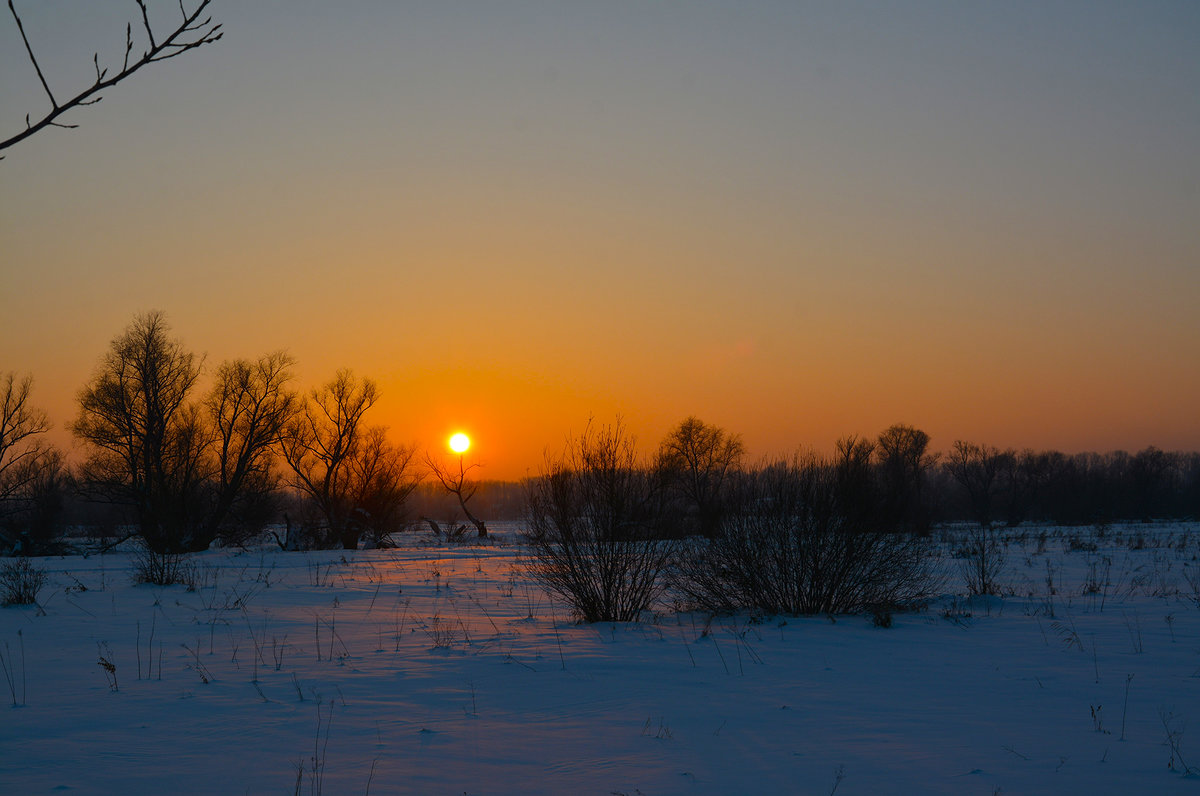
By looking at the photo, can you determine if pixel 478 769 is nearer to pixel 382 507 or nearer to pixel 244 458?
pixel 244 458

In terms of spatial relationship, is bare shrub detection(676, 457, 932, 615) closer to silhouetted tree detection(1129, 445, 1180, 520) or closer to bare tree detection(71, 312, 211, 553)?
bare tree detection(71, 312, 211, 553)

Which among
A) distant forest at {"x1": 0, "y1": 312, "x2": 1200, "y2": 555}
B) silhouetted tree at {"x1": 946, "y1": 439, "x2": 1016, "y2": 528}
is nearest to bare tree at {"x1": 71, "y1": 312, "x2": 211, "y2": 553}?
distant forest at {"x1": 0, "y1": 312, "x2": 1200, "y2": 555}

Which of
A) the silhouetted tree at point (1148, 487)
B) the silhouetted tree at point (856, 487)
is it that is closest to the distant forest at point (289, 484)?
the silhouetted tree at point (856, 487)

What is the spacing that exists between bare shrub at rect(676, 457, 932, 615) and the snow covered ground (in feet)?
1.50

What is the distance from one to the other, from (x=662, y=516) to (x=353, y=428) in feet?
127

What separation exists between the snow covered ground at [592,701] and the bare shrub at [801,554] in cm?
46

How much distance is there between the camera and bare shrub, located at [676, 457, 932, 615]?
35.7 ft

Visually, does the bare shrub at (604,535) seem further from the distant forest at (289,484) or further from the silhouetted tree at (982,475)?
the silhouetted tree at (982,475)

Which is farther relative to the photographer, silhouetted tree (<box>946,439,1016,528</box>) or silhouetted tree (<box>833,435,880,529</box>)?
silhouetted tree (<box>946,439,1016,528</box>)

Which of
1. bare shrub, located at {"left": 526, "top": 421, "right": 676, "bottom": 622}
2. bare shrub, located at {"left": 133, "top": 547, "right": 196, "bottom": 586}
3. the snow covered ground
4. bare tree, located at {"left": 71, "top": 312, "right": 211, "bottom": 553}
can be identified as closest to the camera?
the snow covered ground

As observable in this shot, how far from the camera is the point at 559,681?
23.0 ft

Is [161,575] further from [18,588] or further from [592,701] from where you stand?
[592,701]

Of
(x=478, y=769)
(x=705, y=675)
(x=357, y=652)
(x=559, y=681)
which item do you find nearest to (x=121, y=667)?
(x=357, y=652)

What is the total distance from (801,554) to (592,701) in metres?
5.45
